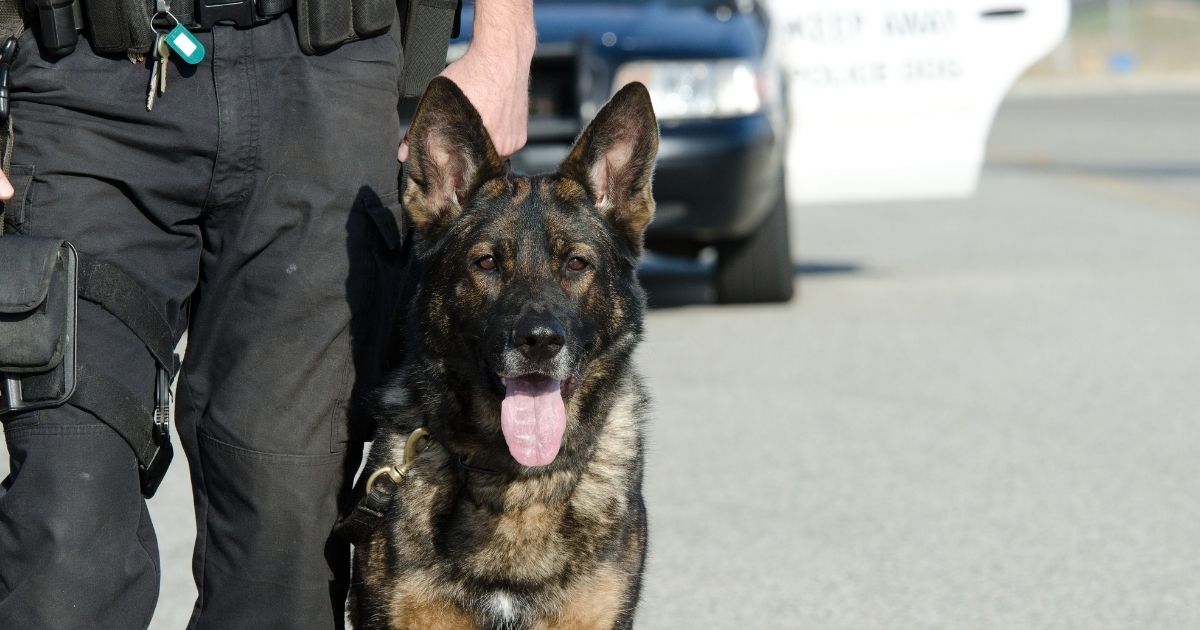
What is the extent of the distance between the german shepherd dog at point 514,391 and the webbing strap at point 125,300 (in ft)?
1.69

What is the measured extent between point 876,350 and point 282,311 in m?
5.34

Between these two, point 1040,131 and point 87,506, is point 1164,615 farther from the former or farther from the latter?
point 1040,131

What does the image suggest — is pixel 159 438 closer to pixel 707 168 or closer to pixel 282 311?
pixel 282 311

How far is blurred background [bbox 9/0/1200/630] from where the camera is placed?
187 inches

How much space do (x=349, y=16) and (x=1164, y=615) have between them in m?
2.67

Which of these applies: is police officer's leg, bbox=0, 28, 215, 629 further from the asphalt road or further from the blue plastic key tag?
the asphalt road

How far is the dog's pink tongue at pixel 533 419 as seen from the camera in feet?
10.6

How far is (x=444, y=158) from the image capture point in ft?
11.1

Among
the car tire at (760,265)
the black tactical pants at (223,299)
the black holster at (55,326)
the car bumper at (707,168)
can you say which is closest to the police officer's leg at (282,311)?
the black tactical pants at (223,299)

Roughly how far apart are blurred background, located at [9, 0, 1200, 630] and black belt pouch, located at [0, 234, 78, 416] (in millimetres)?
1832

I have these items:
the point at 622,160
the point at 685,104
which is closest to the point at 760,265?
the point at 685,104

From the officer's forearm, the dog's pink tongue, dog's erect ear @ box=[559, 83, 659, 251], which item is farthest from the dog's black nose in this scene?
the officer's forearm

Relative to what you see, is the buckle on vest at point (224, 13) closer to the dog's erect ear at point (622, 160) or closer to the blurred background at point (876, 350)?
the dog's erect ear at point (622, 160)

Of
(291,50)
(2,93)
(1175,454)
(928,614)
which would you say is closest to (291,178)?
(291,50)
